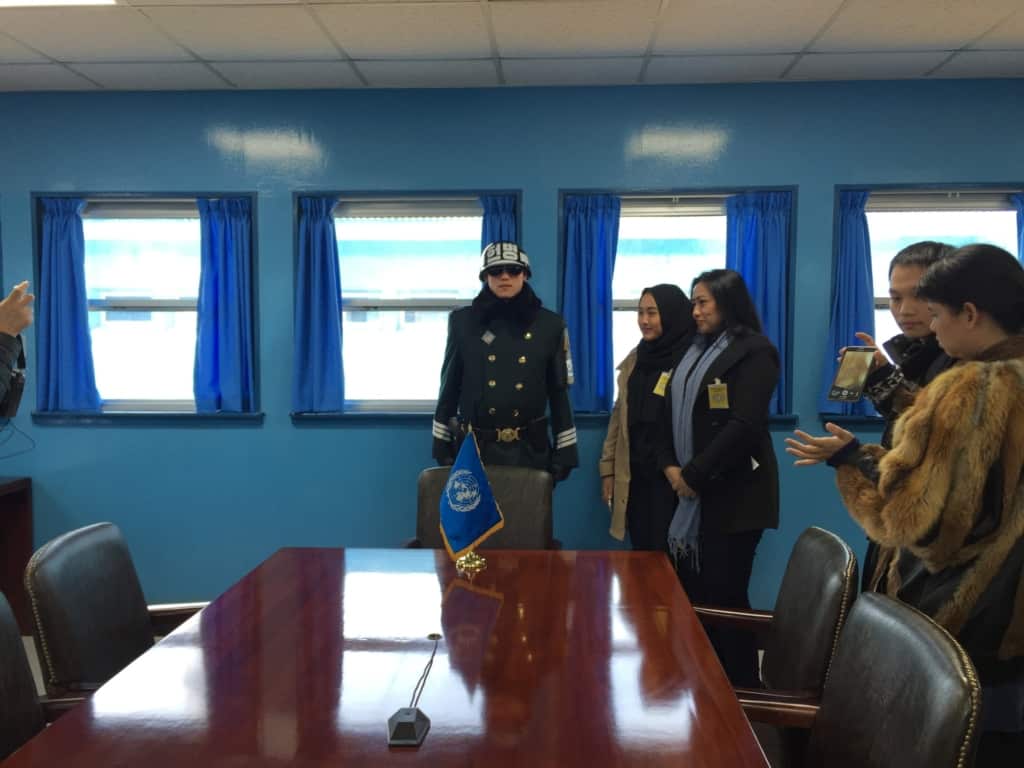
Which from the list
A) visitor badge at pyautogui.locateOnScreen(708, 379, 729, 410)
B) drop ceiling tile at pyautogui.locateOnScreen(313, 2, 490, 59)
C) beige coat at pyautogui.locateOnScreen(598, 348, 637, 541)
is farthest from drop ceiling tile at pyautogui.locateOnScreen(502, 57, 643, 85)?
visitor badge at pyautogui.locateOnScreen(708, 379, 729, 410)

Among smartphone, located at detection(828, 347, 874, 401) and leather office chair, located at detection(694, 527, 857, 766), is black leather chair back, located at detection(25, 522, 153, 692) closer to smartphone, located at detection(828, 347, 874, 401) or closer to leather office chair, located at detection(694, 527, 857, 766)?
leather office chair, located at detection(694, 527, 857, 766)

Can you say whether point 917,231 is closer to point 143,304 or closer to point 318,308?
point 318,308

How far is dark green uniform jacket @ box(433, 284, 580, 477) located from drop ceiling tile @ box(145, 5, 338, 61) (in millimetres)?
1309

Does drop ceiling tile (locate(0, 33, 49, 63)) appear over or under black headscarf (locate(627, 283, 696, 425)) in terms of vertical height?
over

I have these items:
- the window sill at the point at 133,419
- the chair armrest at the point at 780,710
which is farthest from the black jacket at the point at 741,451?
the window sill at the point at 133,419

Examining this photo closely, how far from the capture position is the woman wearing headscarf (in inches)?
116

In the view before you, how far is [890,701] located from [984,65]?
3.42 meters

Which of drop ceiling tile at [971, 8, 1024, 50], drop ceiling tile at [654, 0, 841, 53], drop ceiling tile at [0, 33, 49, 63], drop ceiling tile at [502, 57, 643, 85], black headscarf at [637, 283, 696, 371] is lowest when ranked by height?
black headscarf at [637, 283, 696, 371]

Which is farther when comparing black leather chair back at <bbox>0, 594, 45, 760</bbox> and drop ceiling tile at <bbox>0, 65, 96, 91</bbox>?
drop ceiling tile at <bbox>0, 65, 96, 91</bbox>

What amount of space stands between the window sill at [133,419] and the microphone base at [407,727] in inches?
114

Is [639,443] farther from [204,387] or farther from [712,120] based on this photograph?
[204,387]

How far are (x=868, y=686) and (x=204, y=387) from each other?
3.40 metres

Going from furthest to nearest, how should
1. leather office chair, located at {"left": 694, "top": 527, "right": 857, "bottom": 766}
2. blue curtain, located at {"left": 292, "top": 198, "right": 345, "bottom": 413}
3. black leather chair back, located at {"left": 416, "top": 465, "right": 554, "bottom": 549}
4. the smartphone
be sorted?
blue curtain, located at {"left": 292, "top": 198, "right": 345, "bottom": 413}, black leather chair back, located at {"left": 416, "top": 465, "right": 554, "bottom": 549}, the smartphone, leather office chair, located at {"left": 694, "top": 527, "right": 857, "bottom": 766}

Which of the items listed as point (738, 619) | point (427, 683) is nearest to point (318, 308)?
point (738, 619)
